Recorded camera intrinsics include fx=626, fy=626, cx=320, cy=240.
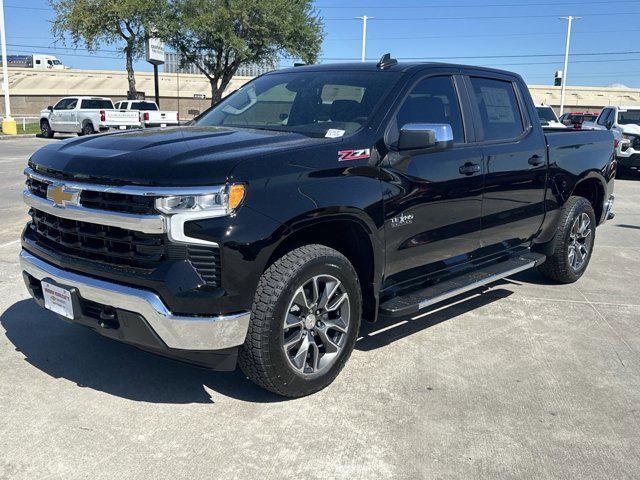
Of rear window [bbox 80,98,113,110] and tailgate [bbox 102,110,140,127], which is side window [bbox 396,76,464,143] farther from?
rear window [bbox 80,98,113,110]

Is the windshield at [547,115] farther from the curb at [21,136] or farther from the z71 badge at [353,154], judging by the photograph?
the curb at [21,136]

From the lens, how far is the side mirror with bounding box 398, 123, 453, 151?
3.87 meters

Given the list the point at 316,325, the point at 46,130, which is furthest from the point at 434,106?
the point at 46,130

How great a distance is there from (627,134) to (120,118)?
63.1 ft

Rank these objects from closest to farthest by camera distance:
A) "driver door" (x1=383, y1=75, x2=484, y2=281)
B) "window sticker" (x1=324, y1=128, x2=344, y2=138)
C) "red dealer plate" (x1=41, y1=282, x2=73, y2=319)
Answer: "red dealer plate" (x1=41, y1=282, x2=73, y2=319) → "window sticker" (x1=324, y1=128, x2=344, y2=138) → "driver door" (x1=383, y1=75, x2=484, y2=281)

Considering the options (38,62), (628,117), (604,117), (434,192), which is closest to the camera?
(434,192)

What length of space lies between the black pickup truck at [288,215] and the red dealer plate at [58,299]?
1cm

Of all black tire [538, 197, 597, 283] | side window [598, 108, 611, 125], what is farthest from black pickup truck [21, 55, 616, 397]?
side window [598, 108, 611, 125]

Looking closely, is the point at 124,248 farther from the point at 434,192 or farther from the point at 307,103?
the point at 434,192

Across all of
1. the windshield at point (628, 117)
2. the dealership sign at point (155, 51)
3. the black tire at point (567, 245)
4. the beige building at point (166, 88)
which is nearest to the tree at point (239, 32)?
the dealership sign at point (155, 51)

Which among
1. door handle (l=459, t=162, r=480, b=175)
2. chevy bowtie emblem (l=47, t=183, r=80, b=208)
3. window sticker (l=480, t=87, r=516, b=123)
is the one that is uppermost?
window sticker (l=480, t=87, r=516, b=123)

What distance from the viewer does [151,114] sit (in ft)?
86.8

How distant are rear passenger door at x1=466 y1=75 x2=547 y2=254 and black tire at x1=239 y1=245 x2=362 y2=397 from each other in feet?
5.59

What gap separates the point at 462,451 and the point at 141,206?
2032mm
